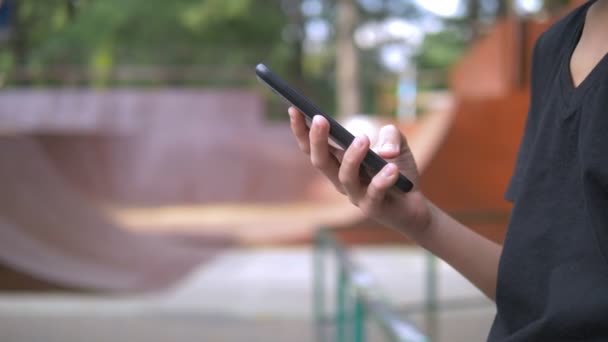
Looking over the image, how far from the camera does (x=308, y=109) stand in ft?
2.59

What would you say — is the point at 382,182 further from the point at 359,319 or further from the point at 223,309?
the point at 223,309

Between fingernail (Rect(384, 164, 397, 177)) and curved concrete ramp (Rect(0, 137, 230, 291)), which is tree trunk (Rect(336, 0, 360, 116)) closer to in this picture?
curved concrete ramp (Rect(0, 137, 230, 291))

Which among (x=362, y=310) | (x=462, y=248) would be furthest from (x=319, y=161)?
(x=362, y=310)

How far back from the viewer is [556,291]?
2.32ft

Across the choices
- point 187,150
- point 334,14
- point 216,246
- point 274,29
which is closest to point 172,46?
point 274,29

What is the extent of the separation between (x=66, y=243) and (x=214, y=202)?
4938 millimetres

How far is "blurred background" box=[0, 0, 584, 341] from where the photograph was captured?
14.6ft

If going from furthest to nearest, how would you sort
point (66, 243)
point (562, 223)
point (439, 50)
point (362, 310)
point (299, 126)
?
point (439, 50) < point (66, 243) < point (362, 310) < point (299, 126) < point (562, 223)

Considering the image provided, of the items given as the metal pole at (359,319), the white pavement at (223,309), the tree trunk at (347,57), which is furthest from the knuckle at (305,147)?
the tree trunk at (347,57)

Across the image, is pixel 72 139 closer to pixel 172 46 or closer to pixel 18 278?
pixel 18 278

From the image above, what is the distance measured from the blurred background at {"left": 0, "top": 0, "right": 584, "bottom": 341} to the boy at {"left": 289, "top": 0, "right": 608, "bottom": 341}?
0.43 meters

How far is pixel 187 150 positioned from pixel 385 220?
1091cm

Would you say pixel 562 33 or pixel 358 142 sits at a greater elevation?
pixel 562 33

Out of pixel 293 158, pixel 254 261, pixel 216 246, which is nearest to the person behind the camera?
pixel 254 261
